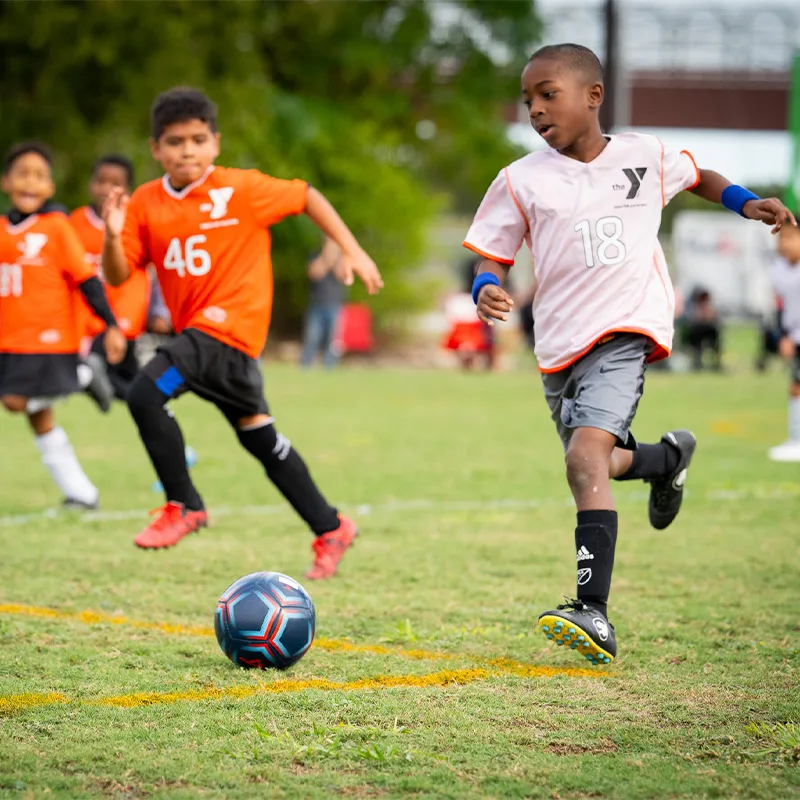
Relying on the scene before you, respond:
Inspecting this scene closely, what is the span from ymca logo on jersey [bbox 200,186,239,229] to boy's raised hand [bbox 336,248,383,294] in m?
0.53

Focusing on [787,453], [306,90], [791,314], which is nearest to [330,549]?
[787,453]

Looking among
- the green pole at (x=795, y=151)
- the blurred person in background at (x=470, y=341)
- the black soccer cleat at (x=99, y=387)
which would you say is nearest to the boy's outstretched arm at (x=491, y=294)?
the black soccer cleat at (x=99, y=387)

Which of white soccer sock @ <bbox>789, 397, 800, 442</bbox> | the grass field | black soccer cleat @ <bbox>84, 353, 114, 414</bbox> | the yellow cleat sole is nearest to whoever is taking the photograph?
the grass field

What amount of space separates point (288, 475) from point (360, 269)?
0.97 metres

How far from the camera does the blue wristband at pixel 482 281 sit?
4629 mm

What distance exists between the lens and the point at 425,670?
416 centimetres

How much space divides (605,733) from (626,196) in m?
2.03

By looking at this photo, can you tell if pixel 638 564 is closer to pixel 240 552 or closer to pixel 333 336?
pixel 240 552

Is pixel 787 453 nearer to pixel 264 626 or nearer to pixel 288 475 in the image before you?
pixel 288 475

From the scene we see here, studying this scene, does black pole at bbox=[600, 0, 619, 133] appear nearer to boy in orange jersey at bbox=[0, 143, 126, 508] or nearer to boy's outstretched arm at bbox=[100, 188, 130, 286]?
boy in orange jersey at bbox=[0, 143, 126, 508]

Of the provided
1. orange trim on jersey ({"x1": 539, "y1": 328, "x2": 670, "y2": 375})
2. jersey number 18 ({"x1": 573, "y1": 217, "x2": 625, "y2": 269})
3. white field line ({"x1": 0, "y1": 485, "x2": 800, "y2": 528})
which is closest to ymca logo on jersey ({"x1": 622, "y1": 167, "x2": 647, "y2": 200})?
jersey number 18 ({"x1": 573, "y1": 217, "x2": 625, "y2": 269})

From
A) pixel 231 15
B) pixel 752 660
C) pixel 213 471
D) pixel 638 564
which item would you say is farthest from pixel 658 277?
pixel 231 15

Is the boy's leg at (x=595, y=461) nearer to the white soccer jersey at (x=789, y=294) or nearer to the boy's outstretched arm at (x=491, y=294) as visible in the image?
the boy's outstretched arm at (x=491, y=294)

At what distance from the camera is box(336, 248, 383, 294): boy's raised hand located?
5359 mm
